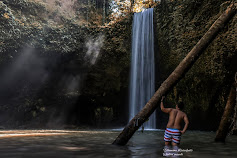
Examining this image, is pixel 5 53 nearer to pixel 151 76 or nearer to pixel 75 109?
pixel 75 109

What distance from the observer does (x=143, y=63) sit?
17359mm

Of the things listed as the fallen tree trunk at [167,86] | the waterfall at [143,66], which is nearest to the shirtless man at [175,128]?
the fallen tree trunk at [167,86]

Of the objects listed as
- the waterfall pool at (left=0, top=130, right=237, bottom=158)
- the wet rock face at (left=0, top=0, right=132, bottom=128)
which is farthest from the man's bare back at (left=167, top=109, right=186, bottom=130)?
the wet rock face at (left=0, top=0, right=132, bottom=128)

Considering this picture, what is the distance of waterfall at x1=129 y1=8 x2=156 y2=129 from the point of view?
17125mm

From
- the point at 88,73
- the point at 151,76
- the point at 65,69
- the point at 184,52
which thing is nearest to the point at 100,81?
the point at 88,73

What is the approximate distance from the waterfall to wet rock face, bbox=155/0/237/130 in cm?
81

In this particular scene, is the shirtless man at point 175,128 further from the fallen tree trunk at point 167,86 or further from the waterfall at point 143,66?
the waterfall at point 143,66

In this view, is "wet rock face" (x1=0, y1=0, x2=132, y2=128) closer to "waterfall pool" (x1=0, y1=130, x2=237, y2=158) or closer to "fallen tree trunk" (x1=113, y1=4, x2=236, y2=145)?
"waterfall pool" (x1=0, y1=130, x2=237, y2=158)

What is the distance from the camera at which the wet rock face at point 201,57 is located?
12.0 m

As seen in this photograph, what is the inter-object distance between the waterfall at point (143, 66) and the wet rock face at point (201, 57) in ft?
2.65

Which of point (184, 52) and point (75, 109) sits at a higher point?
point (184, 52)

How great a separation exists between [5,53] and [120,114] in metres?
10.8

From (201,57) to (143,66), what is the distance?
5299 mm

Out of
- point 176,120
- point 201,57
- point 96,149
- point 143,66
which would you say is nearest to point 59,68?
point 143,66
